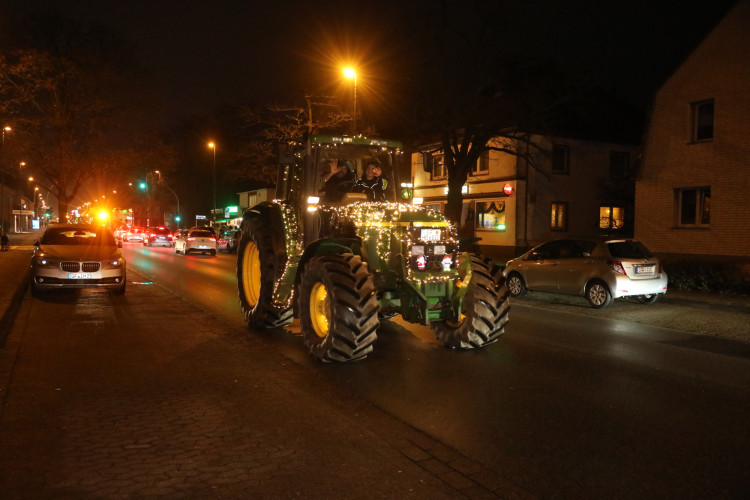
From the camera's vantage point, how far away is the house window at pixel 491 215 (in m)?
35.8

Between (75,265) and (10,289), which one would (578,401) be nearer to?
(75,265)

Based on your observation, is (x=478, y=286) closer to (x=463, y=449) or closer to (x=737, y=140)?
(x=463, y=449)

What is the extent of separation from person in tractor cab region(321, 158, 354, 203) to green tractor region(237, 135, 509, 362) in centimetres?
1

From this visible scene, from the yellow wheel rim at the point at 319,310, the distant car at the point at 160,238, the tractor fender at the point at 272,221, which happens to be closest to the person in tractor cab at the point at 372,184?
the tractor fender at the point at 272,221

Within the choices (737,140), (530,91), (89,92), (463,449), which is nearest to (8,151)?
(89,92)

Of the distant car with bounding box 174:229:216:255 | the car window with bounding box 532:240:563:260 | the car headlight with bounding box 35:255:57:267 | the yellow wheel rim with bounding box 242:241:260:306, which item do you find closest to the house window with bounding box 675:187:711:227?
the car window with bounding box 532:240:563:260

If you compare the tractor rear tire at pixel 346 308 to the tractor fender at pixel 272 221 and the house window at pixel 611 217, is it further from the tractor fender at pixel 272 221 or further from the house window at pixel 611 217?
the house window at pixel 611 217

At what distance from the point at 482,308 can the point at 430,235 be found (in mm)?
1125

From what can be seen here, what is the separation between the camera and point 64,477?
450 cm

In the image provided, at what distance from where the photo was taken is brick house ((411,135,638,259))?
114 feet

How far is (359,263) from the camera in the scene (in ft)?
25.5

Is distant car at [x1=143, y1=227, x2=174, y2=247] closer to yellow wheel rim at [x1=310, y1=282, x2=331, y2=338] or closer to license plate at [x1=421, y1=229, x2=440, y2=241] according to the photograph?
yellow wheel rim at [x1=310, y1=282, x2=331, y2=338]

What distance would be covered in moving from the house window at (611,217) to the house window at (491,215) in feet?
19.0

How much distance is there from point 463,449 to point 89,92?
35.1 metres
